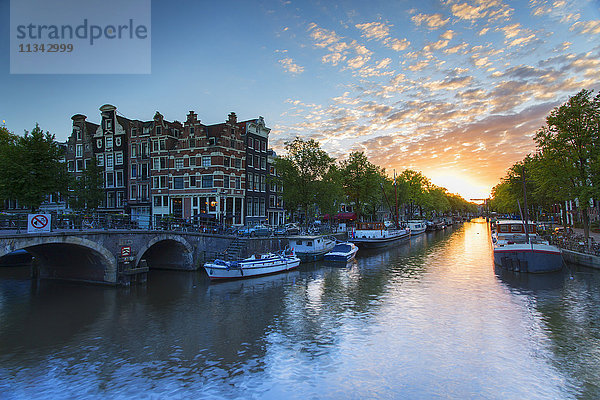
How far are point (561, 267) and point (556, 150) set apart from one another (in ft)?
48.4

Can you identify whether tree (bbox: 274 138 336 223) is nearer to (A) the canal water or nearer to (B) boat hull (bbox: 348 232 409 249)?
(B) boat hull (bbox: 348 232 409 249)

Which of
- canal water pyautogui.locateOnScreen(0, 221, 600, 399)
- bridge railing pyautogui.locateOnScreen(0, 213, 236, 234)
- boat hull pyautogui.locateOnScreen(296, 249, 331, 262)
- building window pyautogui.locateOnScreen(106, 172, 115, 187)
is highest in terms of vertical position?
building window pyautogui.locateOnScreen(106, 172, 115, 187)

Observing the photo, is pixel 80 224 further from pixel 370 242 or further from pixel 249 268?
pixel 370 242

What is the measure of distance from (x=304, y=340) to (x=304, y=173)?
1482 inches

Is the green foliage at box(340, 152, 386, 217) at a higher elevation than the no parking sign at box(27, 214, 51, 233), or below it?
higher

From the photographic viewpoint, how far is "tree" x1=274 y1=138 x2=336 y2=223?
172ft

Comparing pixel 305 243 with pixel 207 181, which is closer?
pixel 305 243

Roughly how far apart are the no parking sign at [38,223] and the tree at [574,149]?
50.6 m

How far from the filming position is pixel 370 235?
60.1 metres

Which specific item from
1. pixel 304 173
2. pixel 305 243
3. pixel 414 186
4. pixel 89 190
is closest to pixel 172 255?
pixel 305 243

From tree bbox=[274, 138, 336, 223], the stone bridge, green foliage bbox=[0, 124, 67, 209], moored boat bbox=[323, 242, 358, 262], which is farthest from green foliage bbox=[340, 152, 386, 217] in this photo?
green foliage bbox=[0, 124, 67, 209]

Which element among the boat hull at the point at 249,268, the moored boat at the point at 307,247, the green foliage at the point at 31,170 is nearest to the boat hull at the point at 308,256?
the moored boat at the point at 307,247

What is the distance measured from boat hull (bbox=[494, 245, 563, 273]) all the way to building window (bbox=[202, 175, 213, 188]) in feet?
131

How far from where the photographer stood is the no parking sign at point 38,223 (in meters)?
23.2
